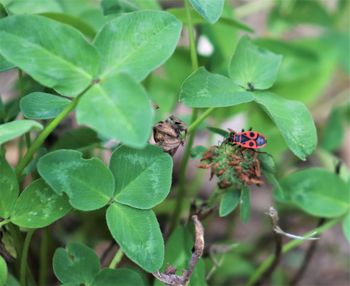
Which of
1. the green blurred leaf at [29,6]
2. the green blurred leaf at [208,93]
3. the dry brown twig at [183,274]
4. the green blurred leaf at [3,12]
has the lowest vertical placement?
Result: the dry brown twig at [183,274]

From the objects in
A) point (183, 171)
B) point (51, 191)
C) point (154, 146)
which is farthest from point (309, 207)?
point (51, 191)

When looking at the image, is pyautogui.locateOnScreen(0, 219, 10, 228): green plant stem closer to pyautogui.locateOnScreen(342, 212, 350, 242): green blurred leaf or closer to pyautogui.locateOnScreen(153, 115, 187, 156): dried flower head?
pyautogui.locateOnScreen(153, 115, 187, 156): dried flower head

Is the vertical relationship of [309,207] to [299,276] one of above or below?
above

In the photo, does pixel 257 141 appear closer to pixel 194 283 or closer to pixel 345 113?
pixel 194 283

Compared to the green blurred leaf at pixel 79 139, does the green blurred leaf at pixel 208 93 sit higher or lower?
higher

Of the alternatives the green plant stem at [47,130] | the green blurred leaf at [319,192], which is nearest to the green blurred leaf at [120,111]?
the green plant stem at [47,130]

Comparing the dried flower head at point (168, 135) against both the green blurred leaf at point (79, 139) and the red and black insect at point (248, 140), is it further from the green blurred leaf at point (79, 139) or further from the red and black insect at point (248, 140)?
the green blurred leaf at point (79, 139)

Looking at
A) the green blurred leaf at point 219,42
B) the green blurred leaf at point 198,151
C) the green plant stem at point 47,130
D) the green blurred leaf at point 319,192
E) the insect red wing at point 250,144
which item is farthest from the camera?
the green blurred leaf at point 219,42
